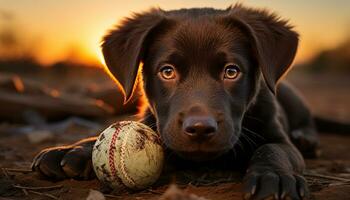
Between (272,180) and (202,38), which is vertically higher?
(202,38)

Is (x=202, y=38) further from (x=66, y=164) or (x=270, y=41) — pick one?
(x=66, y=164)

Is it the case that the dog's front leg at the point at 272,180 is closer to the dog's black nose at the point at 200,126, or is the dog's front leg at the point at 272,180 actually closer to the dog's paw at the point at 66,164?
the dog's black nose at the point at 200,126

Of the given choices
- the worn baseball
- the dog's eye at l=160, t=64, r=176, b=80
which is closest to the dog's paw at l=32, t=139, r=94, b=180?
the worn baseball

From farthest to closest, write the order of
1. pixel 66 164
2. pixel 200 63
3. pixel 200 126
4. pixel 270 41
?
pixel 270 41, pixel 200 63, pixel 66 164, pixel 200 126

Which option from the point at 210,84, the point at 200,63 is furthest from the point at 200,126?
the point at 200,63

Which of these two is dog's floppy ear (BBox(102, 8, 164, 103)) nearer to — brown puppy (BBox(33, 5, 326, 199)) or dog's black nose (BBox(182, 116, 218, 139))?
brown puppy (BBox(33, 5, 326, 199))

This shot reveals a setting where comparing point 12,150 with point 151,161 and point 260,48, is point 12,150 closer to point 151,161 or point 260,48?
point 151,161

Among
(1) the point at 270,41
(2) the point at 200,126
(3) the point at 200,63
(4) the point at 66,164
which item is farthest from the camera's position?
(1) the point at 270,41
